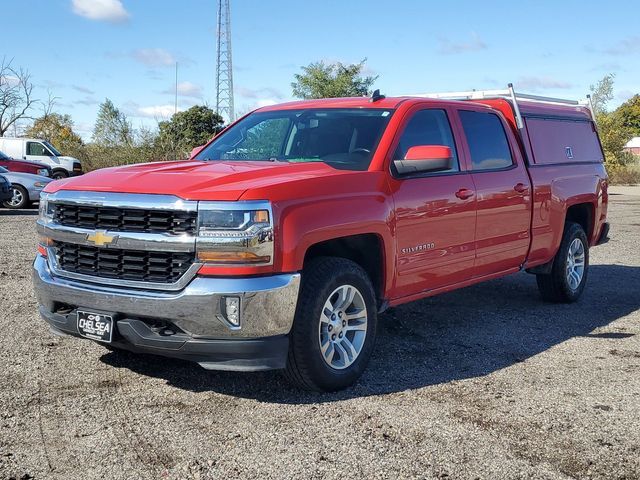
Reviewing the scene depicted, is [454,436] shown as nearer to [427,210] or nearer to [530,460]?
[530,460]

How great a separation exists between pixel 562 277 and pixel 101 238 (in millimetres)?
4992

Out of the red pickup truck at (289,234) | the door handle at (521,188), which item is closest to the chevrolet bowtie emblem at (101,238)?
the red pickup truck at (289,234)

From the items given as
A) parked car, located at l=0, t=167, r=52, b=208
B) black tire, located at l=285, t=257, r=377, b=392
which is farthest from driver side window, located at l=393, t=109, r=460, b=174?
parked car, located at l=0, t=167, r=52, b=208

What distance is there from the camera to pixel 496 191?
20.4ft

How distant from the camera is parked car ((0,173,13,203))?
17.0 meters

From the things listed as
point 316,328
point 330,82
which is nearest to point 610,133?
point 330,82

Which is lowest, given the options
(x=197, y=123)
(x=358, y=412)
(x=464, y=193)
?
(x=358, y=412)

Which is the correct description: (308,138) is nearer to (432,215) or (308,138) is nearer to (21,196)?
(432,215)

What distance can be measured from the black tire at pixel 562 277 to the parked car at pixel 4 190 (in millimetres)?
13306

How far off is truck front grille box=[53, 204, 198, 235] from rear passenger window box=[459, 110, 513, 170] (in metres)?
2.83

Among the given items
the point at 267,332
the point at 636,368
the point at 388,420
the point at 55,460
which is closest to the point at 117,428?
the point at 55,460

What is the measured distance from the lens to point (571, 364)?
18.1ft

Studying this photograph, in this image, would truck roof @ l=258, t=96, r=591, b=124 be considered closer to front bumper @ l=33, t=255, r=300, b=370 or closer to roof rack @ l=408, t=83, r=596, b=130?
roof rack @ l=408, t=83, r=596, b=130

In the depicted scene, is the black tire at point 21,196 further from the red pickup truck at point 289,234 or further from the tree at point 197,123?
the tree at point 197,123
